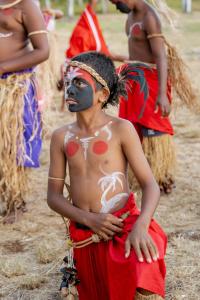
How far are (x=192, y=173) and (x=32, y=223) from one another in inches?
65.8

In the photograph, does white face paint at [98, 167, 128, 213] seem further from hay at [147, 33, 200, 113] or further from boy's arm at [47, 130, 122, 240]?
hay at [147, 33, 200, 113]

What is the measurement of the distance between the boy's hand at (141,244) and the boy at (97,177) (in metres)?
0.07

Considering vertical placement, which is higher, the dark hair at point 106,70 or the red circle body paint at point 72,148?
the dark hair at point 106,70

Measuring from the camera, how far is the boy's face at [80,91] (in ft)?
9.55

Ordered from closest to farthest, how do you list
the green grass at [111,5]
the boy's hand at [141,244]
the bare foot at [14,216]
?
the boy's hand at [141,244] → the bare foot at [14,216] → the green grass at [111,5]

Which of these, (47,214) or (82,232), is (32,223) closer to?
(47,214)

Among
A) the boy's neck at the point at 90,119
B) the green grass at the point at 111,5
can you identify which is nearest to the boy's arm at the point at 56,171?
the boy's neck at the point at 90,119

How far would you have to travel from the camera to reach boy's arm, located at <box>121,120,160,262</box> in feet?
8.74

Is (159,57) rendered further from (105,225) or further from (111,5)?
(111,5)

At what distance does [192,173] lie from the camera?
564 centimetres

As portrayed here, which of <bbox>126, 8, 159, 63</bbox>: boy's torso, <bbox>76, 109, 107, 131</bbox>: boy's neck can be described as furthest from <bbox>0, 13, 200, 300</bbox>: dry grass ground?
<bbox>126, 8, 159, 63</bbox>: boy's torso

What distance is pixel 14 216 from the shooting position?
462 cm

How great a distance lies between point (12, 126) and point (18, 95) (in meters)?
0.21

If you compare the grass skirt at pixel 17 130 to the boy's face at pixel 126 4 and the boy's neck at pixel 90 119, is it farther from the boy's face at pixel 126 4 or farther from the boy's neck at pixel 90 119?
the boy's neck at pixel 90 119
